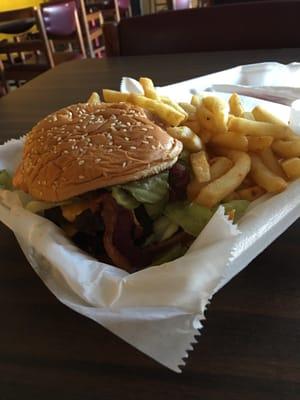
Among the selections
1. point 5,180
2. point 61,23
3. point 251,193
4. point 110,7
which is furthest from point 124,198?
point 110,7

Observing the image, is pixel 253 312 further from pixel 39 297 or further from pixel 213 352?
pixel 39 297

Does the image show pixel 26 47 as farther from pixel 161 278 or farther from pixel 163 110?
pixel 161 278

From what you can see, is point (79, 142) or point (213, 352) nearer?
point (213, 352)

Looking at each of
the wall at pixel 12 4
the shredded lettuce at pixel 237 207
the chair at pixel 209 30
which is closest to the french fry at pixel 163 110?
the shredded lettuce at pixel 237 207

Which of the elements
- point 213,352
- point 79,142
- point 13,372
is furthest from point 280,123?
point 13,372

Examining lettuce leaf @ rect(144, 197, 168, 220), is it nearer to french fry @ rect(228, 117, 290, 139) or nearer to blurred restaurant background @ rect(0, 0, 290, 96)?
french fry @ rect(228, 117, 290, 139)

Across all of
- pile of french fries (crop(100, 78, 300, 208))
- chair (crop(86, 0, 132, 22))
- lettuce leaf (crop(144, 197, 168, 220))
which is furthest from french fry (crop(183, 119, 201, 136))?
chair (crop(86, 0, 132, 22))

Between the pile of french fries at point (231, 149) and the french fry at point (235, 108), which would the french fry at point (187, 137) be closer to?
the pile of french fries at point (231, 149)
